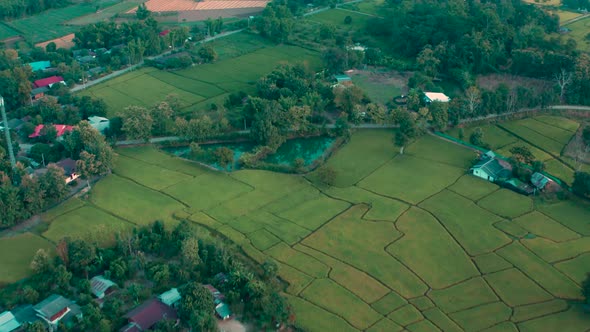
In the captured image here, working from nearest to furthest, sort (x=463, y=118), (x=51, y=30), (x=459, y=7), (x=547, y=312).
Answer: (x=547, y=312), (x=463, y=118), (x=459, y=7), (x=51, y=30)

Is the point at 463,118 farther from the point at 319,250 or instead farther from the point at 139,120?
the point at 139,120

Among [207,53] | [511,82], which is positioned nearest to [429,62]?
[511,82]

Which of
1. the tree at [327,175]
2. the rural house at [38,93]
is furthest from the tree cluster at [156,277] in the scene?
the rural house at [38,93]

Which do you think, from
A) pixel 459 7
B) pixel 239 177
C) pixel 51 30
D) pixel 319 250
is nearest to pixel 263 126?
pixel 239 177

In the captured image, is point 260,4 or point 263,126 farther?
point 260,4

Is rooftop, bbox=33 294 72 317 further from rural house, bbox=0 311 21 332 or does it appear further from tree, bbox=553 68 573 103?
tree, bbox=553 68 573 103

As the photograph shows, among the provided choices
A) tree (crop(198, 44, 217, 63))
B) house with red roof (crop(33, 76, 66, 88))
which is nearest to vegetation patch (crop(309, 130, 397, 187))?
tree (crop(198, 44, 217, 63))

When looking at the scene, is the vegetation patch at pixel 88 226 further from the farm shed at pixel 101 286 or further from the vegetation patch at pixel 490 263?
the vegetation patch at pixel 490 263

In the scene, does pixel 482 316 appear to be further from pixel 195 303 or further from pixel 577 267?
pixel 195 303

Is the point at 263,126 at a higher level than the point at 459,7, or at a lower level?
lower
